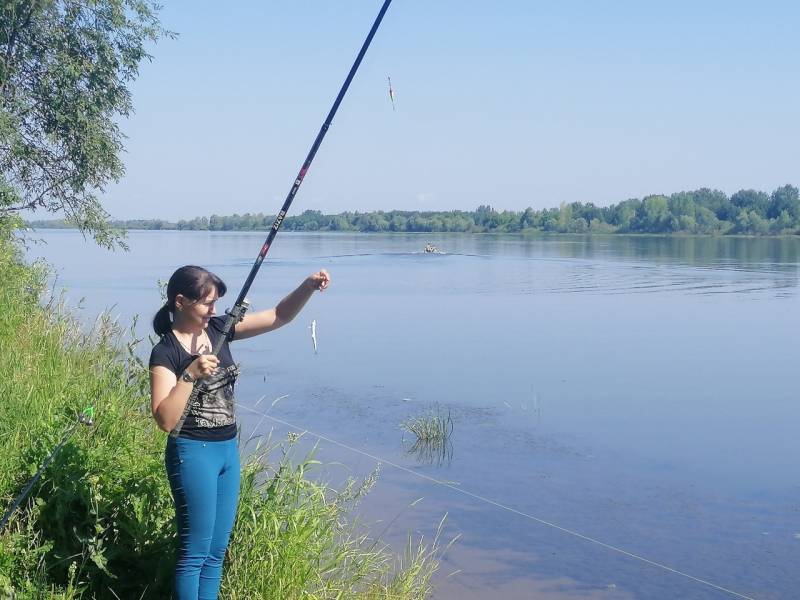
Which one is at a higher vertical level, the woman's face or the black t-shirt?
the woman's face

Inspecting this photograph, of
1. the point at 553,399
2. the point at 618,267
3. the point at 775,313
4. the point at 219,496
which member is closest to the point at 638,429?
the point at 553,399

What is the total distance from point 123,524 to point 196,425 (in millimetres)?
955

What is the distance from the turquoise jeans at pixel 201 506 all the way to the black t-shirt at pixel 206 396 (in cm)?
4

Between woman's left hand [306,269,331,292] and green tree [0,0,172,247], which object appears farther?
green tree [0,0,172,247]

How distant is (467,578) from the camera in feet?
21.6

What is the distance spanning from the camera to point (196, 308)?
359 centimetres

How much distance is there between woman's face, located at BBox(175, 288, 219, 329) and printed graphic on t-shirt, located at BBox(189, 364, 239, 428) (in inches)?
8.2

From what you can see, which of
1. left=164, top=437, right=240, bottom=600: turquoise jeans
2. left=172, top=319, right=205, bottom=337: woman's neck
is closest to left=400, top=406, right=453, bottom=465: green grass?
left=164, top=437, right=240, bottom=600: turquoise jeans

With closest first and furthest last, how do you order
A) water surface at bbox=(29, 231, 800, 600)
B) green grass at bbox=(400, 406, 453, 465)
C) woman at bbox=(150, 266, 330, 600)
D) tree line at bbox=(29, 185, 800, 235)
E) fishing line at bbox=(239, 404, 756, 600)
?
woman at bbox=(150, 266, 330, 600) < fishing line at bbox=(239, 404, 756, 600) < water surface at bbox=(29, 231, 800, 600) < green grass at bbox=(400, 406, 453, 465) < tree line at bbox=(29, 185, 800, 235)

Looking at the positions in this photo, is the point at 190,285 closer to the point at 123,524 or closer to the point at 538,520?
the point at 123,524

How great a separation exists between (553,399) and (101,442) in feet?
27.7

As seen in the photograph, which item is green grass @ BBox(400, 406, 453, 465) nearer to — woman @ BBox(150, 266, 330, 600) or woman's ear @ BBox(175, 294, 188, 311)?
woman @ BBox(150, 266, 330, 600)

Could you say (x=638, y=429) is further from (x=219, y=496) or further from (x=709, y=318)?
(x=709, y=318)

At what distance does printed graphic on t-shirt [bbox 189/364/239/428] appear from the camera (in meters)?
3.48
